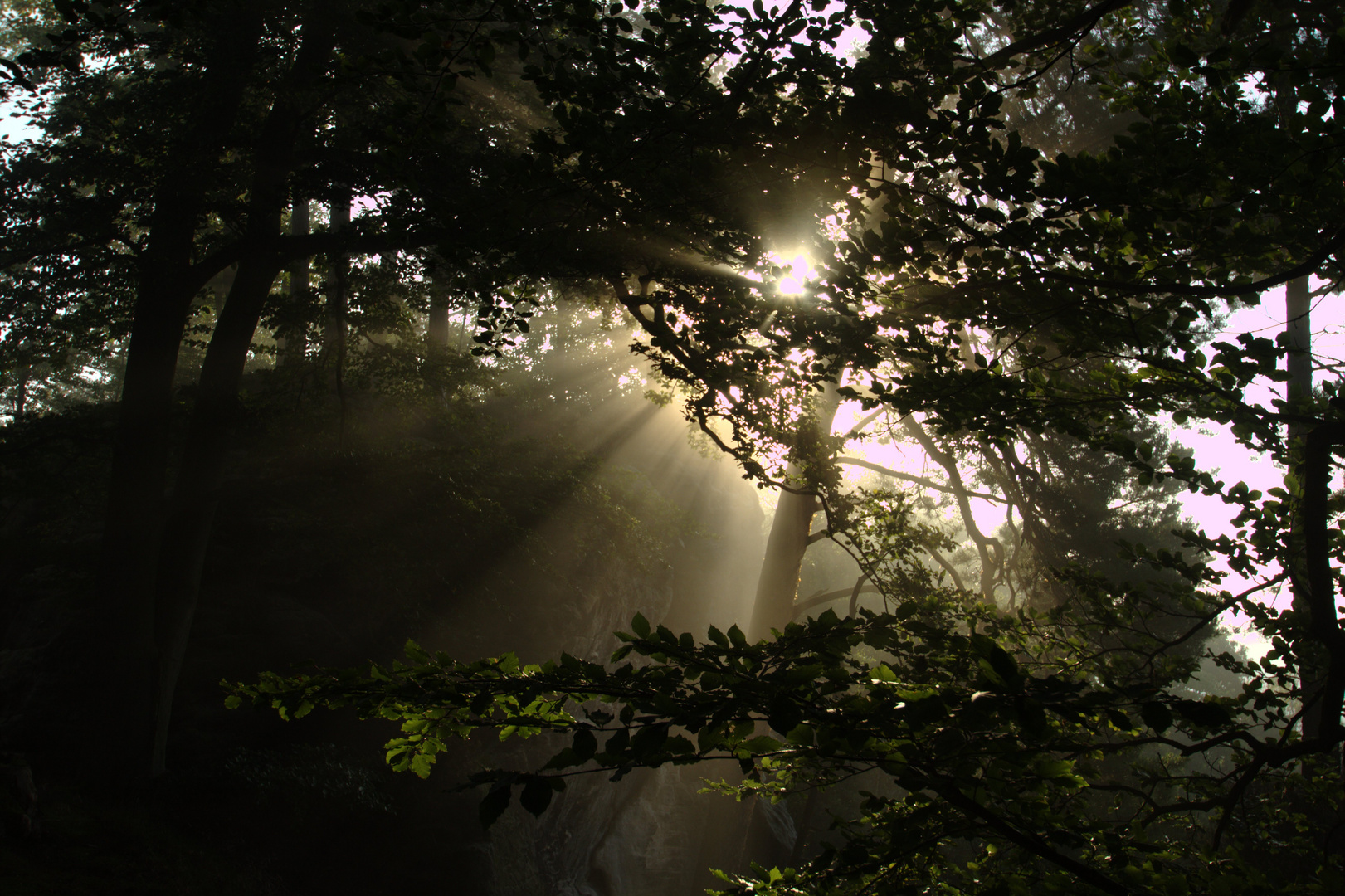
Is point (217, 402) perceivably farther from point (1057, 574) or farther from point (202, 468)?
point (1057, 574)

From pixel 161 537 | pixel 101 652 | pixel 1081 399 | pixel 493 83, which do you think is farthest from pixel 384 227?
pixel 1081 399

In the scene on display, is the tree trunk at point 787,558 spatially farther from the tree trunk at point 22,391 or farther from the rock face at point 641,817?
the tree trunk at point 22,391

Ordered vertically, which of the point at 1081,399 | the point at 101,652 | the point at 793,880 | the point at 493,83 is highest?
the point at 493,83

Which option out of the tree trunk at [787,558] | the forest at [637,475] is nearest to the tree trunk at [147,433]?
the forest at [637,475]

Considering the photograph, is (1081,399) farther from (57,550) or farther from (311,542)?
(57,550)

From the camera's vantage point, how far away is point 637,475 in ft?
45.1

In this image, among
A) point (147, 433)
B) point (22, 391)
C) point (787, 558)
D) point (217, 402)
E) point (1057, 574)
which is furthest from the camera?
point (22, 391)

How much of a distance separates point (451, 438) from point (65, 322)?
18.8 ft

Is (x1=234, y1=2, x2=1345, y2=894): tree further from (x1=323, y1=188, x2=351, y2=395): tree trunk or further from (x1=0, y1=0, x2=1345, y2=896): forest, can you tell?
(x1=323, y1=188, x2=351, y2=395): tree trunk

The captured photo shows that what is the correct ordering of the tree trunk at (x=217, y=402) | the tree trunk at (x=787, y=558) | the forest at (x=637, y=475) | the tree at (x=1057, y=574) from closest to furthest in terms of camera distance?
the tree at (x=1057, y=574) < the forest at (x=637, y=475) < the tree trunk at (x=217, y=402) < the tree trunk at (x=787, y=558)

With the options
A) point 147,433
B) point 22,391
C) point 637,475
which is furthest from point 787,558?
point 22,391

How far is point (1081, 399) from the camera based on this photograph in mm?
3926

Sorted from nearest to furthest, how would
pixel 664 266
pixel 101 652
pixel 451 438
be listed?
1. pixel 664 266
2. pixel 101 652
3. pixel 451 438

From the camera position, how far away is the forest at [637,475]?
96.2 inches
